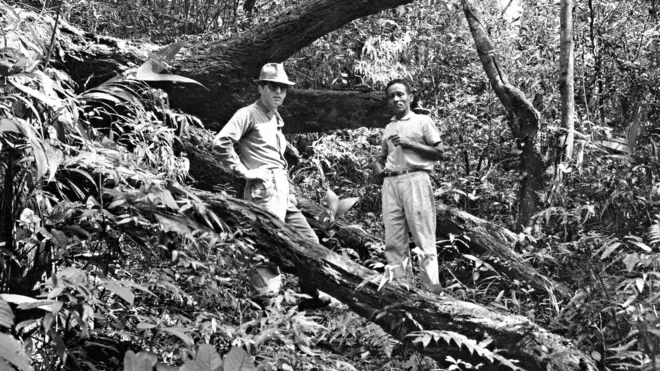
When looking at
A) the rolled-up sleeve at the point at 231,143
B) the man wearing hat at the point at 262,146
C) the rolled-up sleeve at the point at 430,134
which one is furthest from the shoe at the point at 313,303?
the rolled-up sleeve at the point at 430,134

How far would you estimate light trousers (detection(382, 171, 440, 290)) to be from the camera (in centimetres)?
534

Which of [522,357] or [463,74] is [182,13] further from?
[522,357]

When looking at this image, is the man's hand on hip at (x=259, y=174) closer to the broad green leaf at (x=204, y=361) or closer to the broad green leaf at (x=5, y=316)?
the broad green leaf at (x=5, y=316)

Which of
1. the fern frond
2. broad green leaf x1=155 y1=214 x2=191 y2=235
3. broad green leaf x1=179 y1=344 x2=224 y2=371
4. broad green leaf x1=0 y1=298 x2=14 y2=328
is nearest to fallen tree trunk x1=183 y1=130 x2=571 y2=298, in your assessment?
the fern frond

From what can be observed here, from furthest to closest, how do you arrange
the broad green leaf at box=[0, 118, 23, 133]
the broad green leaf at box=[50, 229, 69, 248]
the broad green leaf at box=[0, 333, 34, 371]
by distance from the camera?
the broad green leaf at box=[50, 229, 69, 248]
the broad green leaf at box=[0, 118, 23, 133]
the broad green leaf at box=[0, 333, 34, 371]

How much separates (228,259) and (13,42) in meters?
1.65

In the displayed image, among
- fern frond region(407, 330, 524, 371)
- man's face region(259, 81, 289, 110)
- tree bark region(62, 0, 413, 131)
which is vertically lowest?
fern frond region(407, 330, 524, 371)

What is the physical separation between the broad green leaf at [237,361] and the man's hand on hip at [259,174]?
3398mm

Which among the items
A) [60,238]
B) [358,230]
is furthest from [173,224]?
[358,230]

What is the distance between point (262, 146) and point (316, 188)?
141 inches

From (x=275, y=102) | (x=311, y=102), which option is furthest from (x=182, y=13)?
(x=275, y=102)

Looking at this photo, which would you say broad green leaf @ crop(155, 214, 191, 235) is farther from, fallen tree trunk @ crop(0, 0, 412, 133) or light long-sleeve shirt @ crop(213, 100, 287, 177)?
fallen tree trunk @ crop(0, 0, 412, 133)

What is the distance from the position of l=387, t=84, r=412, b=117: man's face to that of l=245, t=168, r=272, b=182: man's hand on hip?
119 centimetres

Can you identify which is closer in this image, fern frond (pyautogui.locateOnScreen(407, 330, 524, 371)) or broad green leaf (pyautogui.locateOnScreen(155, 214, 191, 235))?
broad green leaf (pyautogui.locateOnScreen(155, 214, 191, 235))
